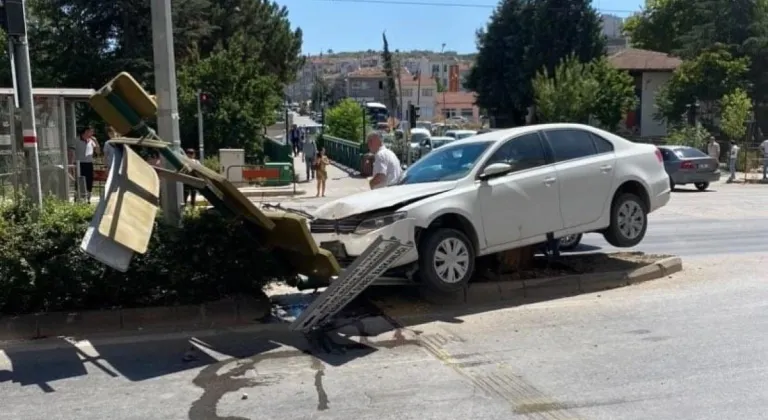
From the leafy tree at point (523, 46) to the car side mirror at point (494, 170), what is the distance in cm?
4655

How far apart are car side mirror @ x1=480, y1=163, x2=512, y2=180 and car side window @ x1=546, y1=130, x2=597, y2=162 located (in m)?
0.91

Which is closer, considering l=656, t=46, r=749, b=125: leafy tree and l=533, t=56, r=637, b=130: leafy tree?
l=656, t=46, r=749, b=125: leafy tree

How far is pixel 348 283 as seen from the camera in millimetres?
7090

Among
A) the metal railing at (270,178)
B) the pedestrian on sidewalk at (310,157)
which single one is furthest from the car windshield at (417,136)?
the metal railing at (270,178)

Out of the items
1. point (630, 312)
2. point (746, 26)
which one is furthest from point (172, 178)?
point (746, 26)

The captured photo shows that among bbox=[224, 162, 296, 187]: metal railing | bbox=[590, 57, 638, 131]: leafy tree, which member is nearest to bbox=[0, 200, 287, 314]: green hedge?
bbox=[224, 162, 296, 187]: metal railing

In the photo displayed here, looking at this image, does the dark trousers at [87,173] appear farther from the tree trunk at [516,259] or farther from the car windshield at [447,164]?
the tree trunk at [516,259]

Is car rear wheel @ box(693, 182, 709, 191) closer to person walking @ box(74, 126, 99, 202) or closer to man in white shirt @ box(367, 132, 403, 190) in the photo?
person walking @ box(74, 126, 99, 202)

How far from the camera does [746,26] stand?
4762cm

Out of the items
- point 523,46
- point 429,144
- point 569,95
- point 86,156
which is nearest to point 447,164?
point 86,156

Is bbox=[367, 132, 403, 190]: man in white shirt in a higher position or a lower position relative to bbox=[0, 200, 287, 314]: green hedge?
higher

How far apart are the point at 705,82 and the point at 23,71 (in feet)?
134

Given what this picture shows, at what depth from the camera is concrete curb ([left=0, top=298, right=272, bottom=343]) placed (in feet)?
22.8

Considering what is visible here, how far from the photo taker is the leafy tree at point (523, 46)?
179 ft
